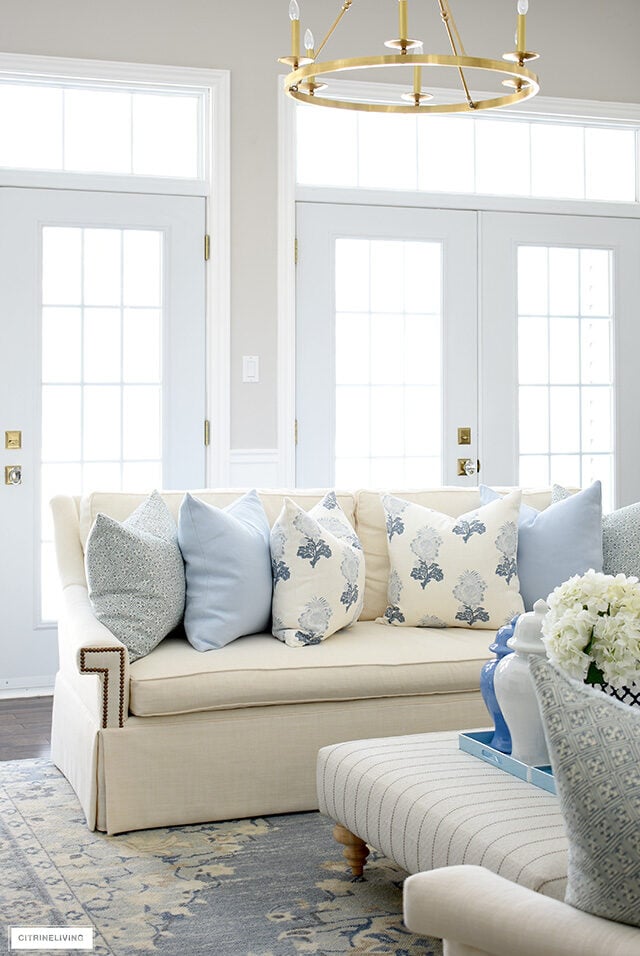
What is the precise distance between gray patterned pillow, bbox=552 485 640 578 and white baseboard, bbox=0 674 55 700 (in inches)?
95.9

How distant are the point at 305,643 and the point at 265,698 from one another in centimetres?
28

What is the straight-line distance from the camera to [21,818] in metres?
3.30

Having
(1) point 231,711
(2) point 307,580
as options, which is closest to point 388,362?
(2) point 307,580

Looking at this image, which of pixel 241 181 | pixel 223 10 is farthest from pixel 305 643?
pixel 223 10

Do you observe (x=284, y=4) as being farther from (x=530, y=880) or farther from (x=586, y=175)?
(x=530, y=880)

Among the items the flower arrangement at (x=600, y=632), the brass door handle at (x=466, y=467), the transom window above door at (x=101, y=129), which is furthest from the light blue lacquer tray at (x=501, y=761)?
the transom window above door at (x=101, y=129)

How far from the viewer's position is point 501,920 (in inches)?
56.5

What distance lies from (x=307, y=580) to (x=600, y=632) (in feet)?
4.85

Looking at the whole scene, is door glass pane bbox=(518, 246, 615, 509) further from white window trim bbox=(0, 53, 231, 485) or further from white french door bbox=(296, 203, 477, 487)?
white window trim bbox=(0, 53, 231, 485)

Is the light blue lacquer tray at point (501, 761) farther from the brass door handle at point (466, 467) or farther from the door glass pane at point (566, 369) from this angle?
the door glass pane at point (566, 369)

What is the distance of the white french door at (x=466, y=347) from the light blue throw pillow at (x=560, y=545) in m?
1.58

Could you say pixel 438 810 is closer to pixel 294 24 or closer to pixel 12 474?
pixel 294 24

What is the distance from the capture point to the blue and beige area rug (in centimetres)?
250

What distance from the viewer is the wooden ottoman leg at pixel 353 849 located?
2809 mm
